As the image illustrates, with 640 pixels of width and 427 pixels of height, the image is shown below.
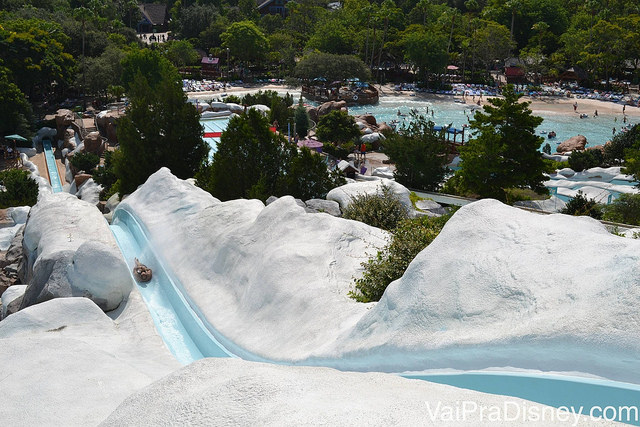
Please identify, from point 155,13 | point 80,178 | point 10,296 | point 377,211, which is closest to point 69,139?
point 80,178

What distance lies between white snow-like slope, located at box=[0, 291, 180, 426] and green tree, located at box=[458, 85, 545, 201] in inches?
688

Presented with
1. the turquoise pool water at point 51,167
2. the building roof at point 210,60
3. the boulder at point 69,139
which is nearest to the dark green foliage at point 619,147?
the turquoise pool water at point 51,167

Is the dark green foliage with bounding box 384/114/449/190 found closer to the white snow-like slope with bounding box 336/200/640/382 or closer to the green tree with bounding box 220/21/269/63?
the white snow-like slope with bounding box 336/200/640/382

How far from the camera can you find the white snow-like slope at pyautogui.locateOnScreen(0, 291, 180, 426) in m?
9.24

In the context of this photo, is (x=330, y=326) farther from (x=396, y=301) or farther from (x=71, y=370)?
(x=71, y=370)

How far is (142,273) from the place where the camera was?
16172mm

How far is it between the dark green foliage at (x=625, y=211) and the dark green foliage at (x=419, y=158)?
891 cm

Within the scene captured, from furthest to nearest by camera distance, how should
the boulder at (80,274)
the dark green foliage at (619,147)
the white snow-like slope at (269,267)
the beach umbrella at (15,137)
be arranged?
1. the beach umbrella at (15,137)
2. the dark green foliage at (619,147)
3. the boulder at (80,274)
4. the white snow-like slope at (269,267)

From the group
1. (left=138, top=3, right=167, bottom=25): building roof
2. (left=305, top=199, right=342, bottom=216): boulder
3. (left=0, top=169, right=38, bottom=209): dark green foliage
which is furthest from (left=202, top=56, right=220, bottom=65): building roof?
(left=305, top=199, right=342, bottom=216): boulder

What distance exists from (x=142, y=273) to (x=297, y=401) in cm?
1014

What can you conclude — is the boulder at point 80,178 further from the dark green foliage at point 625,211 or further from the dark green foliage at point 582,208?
the dark green foliage at point 625,211

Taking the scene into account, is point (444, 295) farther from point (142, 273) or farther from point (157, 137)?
point (157, 137)

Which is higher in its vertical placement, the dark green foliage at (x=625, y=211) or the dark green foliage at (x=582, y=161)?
the dark green foliage at (x=625, y=211)

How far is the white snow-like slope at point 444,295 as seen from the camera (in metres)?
7.48
